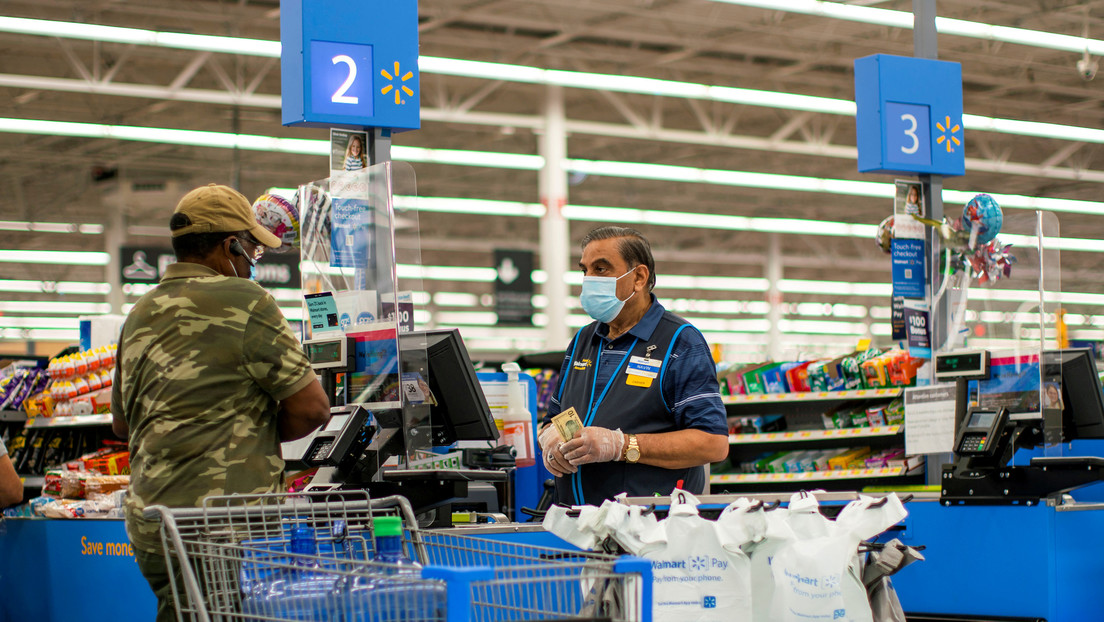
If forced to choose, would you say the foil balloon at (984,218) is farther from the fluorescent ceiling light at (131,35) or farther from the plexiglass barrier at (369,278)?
the fluorescent ceiling light at (131,35)

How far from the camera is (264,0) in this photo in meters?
13.8

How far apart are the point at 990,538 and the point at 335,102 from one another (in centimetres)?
316

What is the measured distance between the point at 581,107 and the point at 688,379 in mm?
15605

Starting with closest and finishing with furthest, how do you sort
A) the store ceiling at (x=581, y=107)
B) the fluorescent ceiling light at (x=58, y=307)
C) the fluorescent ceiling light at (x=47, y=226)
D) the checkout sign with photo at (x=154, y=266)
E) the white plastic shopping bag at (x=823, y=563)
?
the white plastic shopping bag at (x=823, y=563) < the store ceiling at (x=581, y=107) < the checkout sign with photo at (x=154, y=266) < the fluorescent ceiling light at (x=47, y=226) < the fluorescent ceiling light at (x=58, y=307)

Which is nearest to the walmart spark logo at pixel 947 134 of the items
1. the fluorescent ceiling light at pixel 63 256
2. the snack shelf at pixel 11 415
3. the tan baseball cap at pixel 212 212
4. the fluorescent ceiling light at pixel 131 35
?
the tan baseball cap at pixel 212 212

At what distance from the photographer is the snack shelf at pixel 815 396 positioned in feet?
23.6

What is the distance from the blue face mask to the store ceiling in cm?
657

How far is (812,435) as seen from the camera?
757cm

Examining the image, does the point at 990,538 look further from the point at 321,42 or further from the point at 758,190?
the point at 758,190

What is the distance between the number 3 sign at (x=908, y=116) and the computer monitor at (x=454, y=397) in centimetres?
334

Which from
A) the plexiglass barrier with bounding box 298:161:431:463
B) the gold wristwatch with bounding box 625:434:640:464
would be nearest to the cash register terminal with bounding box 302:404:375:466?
the plexiglass barrier with bounding box 298:161:431:463

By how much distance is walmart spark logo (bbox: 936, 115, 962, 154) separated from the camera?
6.49m

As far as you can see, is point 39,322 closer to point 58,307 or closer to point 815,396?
point 58,307

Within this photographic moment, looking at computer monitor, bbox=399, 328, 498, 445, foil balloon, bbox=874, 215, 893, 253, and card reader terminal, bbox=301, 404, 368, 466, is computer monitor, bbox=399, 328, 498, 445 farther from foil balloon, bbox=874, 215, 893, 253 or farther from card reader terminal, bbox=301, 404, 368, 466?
foil balloon, bbox=874, 215, 893, 253
